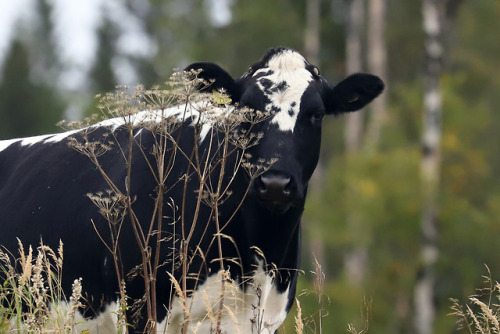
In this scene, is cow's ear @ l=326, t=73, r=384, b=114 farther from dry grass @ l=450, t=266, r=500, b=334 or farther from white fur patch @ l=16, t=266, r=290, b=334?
dry grass @ l=450, t=266, r=500, b=334

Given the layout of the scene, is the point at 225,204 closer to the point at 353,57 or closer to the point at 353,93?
the point at 353,93

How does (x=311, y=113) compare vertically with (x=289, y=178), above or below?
above

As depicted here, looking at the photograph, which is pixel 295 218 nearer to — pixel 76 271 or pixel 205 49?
pixel 76 271

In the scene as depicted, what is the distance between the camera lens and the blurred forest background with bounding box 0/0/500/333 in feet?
89.4

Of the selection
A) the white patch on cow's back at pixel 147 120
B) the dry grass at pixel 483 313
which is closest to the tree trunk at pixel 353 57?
the white patch on cow's back at pixel 147 120

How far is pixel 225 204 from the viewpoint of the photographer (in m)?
6.81

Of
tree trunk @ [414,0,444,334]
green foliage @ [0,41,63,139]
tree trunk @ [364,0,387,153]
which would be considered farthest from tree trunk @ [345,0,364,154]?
green foliage @ [0,41,63,139]

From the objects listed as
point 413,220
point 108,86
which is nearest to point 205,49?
point 413,220

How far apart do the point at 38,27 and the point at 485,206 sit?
42.9m

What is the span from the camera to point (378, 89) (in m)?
7.66

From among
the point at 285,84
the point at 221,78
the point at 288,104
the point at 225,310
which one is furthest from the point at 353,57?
the point at 225,310

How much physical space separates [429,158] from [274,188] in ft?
62.8

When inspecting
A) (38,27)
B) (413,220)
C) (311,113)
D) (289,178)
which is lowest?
(289,178)

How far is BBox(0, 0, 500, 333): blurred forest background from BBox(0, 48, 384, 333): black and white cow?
15755mm
